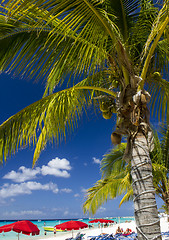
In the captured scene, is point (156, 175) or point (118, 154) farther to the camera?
point (118, 154)

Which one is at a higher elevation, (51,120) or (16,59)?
(16,59)

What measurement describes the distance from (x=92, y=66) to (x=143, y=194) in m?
2.01

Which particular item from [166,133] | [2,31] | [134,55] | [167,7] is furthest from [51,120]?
[166,133]

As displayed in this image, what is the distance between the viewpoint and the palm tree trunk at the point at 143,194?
265cm

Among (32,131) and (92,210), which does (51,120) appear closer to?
(32,131)

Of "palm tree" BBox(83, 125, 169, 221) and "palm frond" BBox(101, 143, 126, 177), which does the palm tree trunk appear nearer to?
"palm tree" BBox(83, 125, 169, 221)

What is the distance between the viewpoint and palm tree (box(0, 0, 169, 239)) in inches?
110

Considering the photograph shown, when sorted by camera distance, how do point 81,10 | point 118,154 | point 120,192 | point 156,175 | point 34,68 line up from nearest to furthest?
point 81,10 < point 34,68 < point 156,175 < point 120,192 < point 118,154

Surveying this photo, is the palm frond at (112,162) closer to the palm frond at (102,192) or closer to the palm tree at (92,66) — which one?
the palm frond at (102,192)

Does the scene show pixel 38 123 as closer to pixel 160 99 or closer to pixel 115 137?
pixel 115 137

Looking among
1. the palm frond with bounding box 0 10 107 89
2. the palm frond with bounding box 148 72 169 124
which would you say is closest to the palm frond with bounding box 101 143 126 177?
→ the palm frond with bounding box 148 72 169 124

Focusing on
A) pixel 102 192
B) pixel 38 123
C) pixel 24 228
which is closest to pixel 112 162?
pixel 102 192

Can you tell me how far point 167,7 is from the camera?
2510 mm

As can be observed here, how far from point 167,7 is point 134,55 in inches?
66.1
